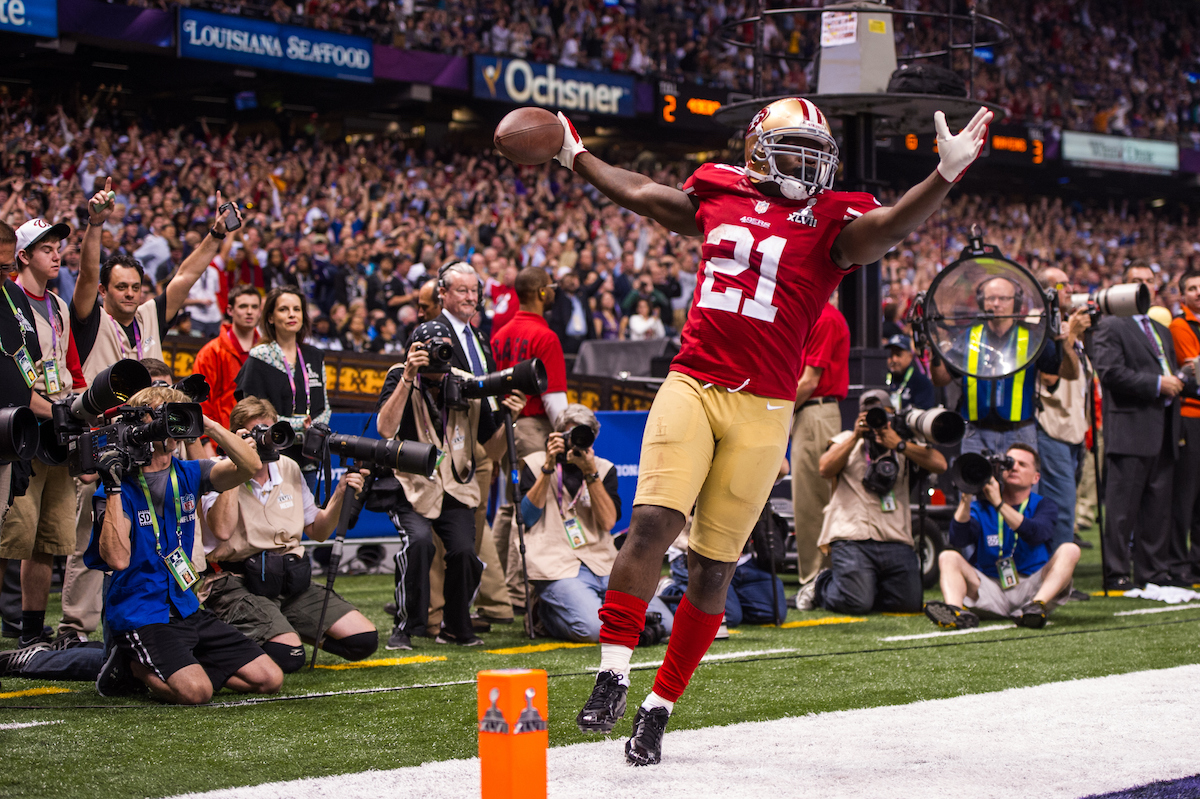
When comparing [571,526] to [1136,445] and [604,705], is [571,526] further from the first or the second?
[1136,445]

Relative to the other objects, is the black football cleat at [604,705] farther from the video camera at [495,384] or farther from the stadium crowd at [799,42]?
the stadium crowd at [799,42]

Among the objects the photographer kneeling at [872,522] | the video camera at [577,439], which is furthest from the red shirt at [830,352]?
the video camera at [577,439]

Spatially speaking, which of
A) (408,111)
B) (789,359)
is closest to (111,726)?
(789,359)

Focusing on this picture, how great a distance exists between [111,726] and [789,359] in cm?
254

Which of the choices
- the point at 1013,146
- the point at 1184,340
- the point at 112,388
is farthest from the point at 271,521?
the point at 1013,146

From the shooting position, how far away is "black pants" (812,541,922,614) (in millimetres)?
7387

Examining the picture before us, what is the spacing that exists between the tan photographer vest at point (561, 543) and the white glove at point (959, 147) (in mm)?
3284

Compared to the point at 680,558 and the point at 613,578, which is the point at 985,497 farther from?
the point at 613,578

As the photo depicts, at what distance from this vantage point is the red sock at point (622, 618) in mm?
3662

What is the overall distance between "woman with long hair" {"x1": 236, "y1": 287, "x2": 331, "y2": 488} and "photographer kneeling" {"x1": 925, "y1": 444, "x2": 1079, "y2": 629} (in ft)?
11.2

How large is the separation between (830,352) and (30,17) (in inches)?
469

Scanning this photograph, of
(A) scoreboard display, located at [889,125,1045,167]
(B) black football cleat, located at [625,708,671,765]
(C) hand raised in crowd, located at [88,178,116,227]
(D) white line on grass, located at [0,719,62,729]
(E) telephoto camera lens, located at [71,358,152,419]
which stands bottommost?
(D) white line on grass, located at [0,719,62,729]

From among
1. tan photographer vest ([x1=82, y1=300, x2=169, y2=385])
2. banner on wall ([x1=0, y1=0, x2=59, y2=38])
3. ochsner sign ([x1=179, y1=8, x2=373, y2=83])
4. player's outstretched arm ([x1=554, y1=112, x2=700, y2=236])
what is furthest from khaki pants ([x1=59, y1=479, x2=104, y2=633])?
ochsner sign ([x1=179, y1=8, x2=373, y2=83])

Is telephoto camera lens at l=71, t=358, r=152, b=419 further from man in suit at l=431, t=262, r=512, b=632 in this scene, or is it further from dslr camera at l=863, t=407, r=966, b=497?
dslr camera at l=863, t=407, r=966, b=497
